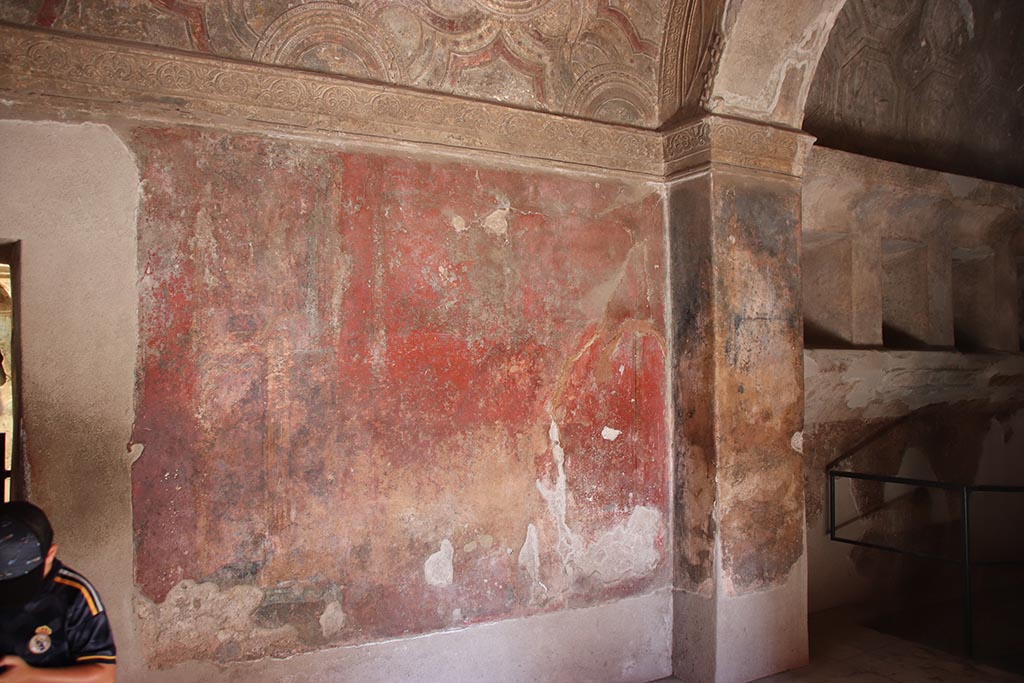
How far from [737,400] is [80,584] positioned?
Result: 9.87 feet

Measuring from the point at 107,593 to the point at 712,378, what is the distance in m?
2.87

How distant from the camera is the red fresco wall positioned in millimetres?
2910

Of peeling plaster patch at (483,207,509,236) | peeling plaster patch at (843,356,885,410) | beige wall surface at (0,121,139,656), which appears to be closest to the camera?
beige wall surface at (0,121,139,656)

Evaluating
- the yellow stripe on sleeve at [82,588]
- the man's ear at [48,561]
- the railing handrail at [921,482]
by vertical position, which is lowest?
the railing handrail at [921,482]

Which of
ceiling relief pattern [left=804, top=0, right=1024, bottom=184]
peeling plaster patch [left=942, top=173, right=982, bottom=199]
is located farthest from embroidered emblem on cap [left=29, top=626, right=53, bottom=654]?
peeling plaster patch [left=942, top=173, right=982, bottom=199]

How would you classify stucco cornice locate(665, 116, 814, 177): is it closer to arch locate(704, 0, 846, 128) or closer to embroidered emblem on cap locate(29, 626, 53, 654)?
arch locate(704, 0, 846, 128)

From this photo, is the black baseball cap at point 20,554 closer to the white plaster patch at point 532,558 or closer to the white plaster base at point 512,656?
the white plaster base at point 512,656

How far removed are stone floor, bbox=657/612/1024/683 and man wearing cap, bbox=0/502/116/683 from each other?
2.95m

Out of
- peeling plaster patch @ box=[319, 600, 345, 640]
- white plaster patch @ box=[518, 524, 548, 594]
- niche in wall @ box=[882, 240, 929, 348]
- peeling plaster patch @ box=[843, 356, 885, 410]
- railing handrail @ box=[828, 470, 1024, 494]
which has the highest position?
niche in wall @ box=[882, 240, 929, 348]

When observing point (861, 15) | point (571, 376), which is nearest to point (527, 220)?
point (571, 376)

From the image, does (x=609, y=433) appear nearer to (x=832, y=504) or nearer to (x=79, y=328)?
(x=832, y=504)

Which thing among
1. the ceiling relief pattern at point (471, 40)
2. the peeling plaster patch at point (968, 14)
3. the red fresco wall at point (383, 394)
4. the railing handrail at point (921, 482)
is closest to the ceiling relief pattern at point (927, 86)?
the peeling plaster patch at point (968, 14)

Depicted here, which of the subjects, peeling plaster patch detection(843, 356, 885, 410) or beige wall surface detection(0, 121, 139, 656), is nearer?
beige wall surface detection(0, 121, 139, 656)

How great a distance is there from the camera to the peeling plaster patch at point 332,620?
311 centimetres
